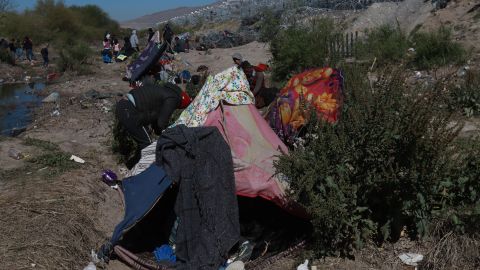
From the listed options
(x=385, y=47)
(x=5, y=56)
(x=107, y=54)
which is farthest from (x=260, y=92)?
(x=5, y=56)

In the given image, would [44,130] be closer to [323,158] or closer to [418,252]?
[323,158]

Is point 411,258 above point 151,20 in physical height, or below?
above

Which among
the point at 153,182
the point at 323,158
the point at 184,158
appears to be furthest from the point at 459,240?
the point at 153,182

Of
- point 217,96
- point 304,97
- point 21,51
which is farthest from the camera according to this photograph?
point 21,51

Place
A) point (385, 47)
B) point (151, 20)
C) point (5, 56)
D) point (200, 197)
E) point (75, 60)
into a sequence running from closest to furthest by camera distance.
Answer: point (200, 197), point (385, 47), point (75, 60), point (5, 56), point (151, 20)

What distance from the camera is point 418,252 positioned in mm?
3863

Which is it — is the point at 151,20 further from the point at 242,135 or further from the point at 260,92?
the point at 242,135

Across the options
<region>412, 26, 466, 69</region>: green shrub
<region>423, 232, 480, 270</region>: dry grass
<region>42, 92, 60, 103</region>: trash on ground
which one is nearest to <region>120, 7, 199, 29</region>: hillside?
<region>42, 92, 60, 103</region>: trash on ground

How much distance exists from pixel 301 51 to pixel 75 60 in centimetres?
967

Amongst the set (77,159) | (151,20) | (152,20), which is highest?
(77,159)

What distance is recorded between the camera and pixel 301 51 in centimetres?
1096

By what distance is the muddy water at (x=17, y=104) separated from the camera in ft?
34.2

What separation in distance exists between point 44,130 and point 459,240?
627cm

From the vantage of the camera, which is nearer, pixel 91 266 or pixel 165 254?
pixel 91 266
